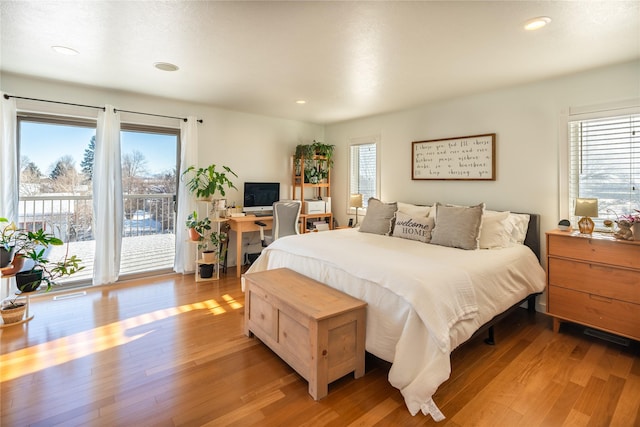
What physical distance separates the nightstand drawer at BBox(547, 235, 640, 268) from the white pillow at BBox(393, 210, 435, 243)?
1.03 meters

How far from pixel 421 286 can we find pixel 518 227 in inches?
74.9

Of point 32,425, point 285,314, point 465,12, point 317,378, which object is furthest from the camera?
point 285,314

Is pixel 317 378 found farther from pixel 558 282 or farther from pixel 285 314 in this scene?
pixel 558 282

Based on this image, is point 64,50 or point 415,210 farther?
point 415,210

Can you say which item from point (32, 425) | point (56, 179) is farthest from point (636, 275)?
point (56, 179)

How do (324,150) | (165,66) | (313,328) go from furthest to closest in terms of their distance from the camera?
(324,150) < (165,66) < (313,328)

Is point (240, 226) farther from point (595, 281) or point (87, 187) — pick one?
point (595, 281)

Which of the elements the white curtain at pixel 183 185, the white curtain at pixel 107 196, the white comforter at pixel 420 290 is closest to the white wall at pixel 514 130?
the white comforter at pixel 420 290

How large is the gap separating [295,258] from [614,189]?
2.91 meters

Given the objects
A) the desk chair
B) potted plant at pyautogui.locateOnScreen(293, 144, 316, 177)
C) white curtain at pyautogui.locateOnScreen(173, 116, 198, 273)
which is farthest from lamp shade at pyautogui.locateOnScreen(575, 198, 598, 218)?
white curtain at pyautogui.locateOnScreen(173, 116, 198, 273)

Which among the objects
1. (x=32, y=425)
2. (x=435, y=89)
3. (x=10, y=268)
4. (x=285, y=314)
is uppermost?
(x=435, y=89)

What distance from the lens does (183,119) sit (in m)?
4.31

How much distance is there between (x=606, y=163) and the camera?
9.47ft

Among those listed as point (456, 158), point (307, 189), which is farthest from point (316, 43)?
point (307, 189)
